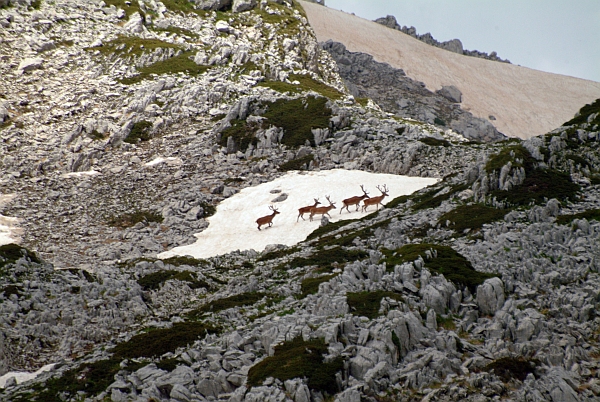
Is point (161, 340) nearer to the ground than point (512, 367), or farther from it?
nearer to the ground

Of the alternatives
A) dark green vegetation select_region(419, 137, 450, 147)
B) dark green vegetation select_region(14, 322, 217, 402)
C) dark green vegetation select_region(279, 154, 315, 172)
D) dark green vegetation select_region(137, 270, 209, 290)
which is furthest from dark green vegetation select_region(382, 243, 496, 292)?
dark green vegetation select_region(419, 137, 450, 147)

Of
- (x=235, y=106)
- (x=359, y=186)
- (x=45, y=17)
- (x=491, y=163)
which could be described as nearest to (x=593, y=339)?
(x=491, y=163)

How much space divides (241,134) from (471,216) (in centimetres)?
3790

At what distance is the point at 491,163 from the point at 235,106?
39753mm

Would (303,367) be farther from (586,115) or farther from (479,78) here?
(479,78)

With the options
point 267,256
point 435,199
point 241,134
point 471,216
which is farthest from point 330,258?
point 241,134

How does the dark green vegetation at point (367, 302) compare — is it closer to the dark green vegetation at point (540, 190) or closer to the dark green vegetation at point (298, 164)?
the dark green vegetation at point (540, 190)

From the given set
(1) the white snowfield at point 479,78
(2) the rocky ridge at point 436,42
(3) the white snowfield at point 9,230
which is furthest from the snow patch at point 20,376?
(2) the rocky ridge at point 436,42

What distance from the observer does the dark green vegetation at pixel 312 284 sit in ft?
85.8

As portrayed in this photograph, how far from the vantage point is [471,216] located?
31.6 metres

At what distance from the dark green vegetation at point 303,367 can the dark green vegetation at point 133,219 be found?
33546 mm

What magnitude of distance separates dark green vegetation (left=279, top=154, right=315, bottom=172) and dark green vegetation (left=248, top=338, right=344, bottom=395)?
40402 mm

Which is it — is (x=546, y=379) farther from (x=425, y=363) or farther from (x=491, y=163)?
(x=491, y=163)

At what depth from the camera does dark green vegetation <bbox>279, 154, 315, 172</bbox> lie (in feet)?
195
